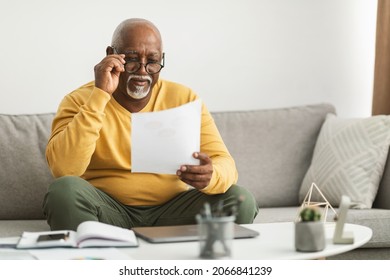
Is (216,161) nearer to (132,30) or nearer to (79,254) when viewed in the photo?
(132,30)

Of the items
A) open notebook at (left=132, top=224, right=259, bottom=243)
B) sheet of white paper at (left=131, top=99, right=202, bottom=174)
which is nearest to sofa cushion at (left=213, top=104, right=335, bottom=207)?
sheet of white paper at (left=131, top=99, right=202, bottom=174)

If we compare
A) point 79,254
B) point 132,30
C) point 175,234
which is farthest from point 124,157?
point 79,254

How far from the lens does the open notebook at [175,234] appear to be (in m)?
1.48

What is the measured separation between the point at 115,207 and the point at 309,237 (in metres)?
0.77

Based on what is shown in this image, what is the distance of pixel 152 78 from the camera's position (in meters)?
2.12

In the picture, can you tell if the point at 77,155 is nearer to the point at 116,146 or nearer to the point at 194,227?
the point at 116,146

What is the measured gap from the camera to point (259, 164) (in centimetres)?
259

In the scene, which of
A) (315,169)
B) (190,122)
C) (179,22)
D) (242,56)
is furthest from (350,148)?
(190,122)

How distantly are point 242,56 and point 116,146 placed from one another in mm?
963

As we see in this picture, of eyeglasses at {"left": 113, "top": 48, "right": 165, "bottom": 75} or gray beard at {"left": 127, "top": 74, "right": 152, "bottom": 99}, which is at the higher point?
eyeglasses at {"left": 113, "top": 48, "right": 165, "bottom": 75}

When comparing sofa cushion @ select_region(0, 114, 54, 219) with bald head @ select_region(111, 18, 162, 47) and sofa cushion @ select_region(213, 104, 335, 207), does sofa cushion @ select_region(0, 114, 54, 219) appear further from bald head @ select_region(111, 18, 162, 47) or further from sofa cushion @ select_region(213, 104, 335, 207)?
sofa cushion @ select_region(213, 104, 335, 207)

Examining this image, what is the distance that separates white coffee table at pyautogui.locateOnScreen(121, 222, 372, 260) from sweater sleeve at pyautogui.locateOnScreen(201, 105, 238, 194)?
32 centimetres

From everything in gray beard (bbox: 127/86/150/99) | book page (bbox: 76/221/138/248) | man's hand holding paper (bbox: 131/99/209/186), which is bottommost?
book page (bbox: 76/221/138/248)

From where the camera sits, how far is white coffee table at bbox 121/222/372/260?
1.35 m
